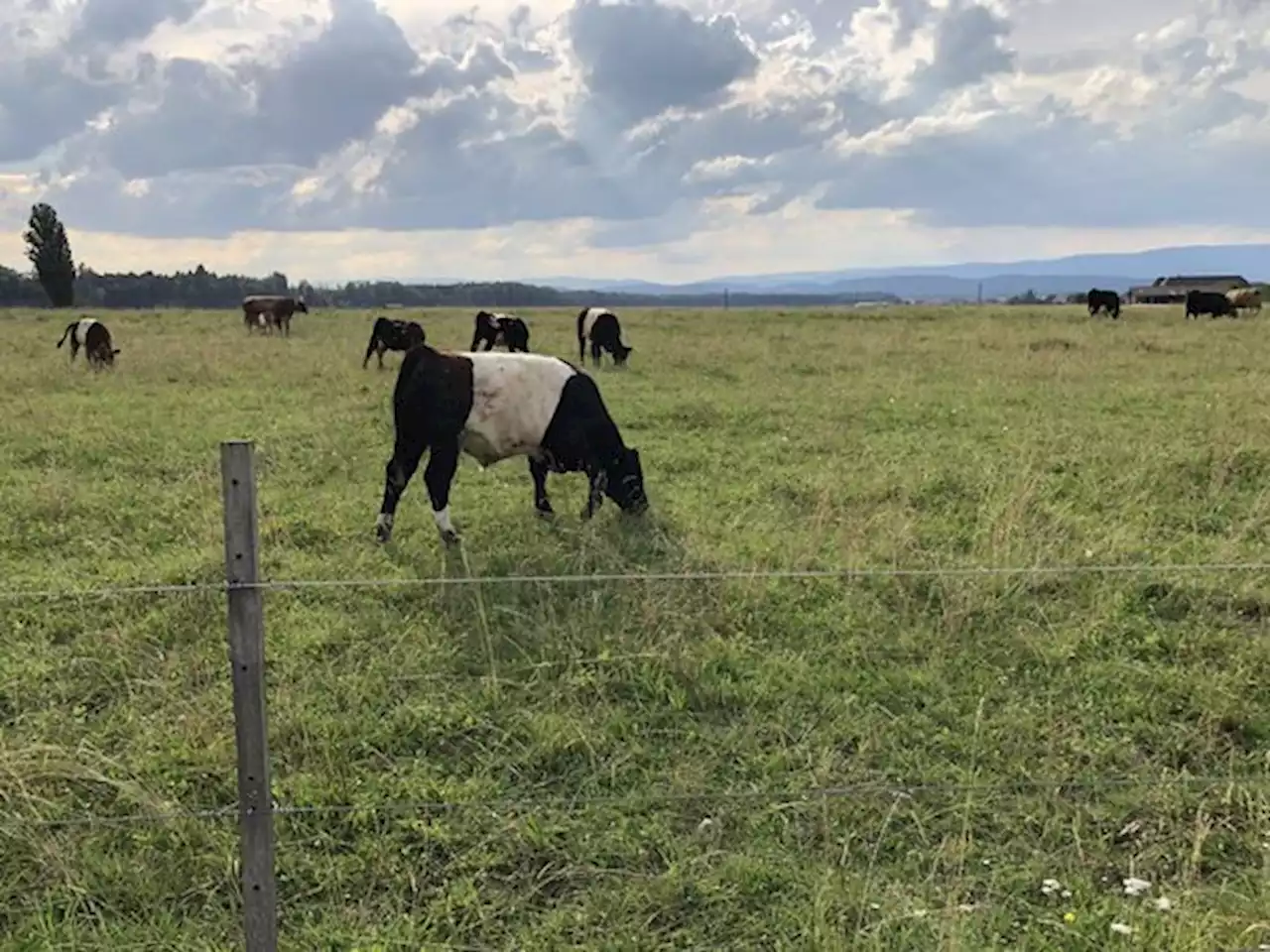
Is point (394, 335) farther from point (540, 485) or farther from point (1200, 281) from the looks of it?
point (1200, 281)

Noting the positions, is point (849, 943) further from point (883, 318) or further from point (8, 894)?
point (883, 318)

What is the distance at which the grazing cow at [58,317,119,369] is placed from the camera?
768 inches

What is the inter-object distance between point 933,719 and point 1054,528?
10.2 ft

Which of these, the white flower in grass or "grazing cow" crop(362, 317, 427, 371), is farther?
"grazing cow" crop(362, 317, 427, 371)

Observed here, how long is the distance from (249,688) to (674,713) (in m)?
2.40

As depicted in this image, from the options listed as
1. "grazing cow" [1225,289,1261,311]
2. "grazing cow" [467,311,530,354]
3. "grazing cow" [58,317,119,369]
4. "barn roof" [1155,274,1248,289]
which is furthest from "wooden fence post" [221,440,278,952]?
"barn roof" [1155,274,1248,289]

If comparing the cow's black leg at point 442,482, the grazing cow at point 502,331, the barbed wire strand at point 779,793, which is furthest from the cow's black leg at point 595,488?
the grazing cow at point 502,331

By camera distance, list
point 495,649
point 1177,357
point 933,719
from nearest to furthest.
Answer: point 933,719 < point 495,649 < point 1177,357

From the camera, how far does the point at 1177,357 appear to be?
793 inches

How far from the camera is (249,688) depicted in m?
2.74

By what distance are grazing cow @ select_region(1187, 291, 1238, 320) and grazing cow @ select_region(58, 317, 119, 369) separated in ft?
112

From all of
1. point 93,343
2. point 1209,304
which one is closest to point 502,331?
point 93,343

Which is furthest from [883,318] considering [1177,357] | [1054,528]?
[1054,528]

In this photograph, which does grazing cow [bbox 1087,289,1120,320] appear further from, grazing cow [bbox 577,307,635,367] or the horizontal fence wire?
the horizontal fence wire
